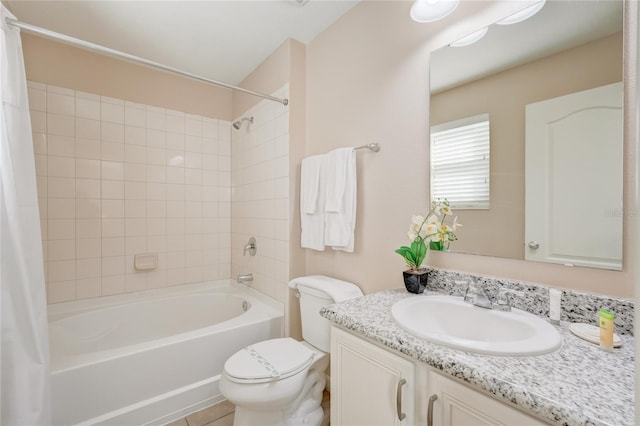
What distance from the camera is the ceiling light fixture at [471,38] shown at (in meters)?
1.17

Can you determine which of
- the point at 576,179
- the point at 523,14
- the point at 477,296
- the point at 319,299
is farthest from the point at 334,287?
the point at 523,14

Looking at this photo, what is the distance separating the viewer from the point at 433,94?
1.32 metres

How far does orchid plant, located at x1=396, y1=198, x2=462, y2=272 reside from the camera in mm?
1226

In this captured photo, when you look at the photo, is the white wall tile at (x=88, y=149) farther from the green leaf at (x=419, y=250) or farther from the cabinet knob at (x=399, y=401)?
the cabinet knob at (x=399, y=401)

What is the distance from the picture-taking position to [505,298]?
1.04m

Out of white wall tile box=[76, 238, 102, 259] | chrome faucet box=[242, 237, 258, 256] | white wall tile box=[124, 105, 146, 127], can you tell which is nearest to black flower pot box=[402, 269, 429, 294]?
chrome faucet box=[242, 237, 258, 256]

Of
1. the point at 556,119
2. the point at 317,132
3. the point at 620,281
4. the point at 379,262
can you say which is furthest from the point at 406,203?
the point at 317,132

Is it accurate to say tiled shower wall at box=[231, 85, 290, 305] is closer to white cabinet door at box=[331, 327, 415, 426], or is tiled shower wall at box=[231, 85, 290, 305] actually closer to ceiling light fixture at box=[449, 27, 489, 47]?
white cabinet door at box=[331, 327, 415, 426]

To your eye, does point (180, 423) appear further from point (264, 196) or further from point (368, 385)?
point (264, 196)

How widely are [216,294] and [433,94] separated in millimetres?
2378

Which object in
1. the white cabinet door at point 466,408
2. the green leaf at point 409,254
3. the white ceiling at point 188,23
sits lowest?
the white cabinet door at point 466,408

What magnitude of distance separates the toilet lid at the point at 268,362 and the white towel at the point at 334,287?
0.33 meters

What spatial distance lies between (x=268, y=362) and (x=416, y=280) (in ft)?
2.72

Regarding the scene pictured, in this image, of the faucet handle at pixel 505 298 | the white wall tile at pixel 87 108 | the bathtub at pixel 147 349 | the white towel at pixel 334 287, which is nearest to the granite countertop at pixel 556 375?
the faucet handle at pixel 505 298
